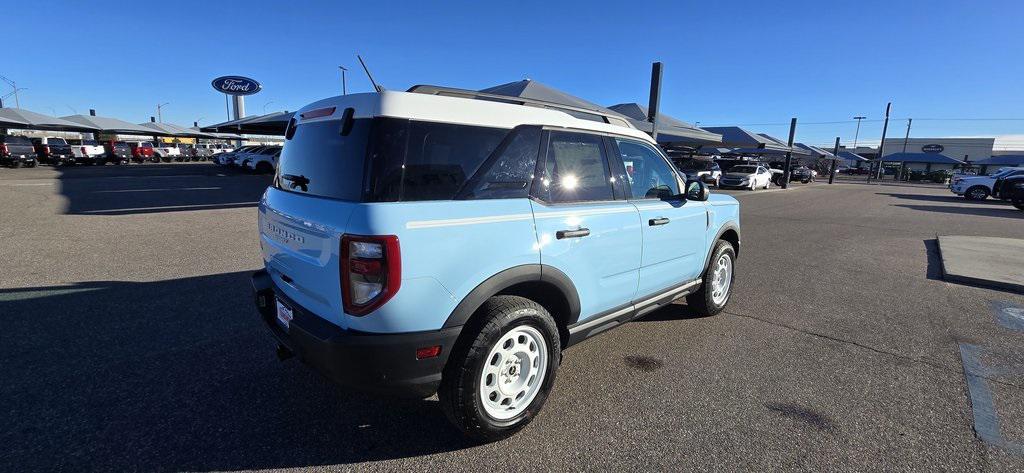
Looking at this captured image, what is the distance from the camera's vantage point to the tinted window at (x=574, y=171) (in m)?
2.93

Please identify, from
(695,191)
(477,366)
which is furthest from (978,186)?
(477,366)

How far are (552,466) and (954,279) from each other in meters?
7.10

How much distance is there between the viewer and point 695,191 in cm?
405

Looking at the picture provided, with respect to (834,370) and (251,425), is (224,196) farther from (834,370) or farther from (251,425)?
(834,370)

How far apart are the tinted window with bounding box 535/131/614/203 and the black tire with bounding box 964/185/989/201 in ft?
97.8

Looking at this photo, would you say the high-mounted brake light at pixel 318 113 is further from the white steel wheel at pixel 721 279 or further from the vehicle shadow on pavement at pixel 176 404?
the white steel wheel at pixel 721 279

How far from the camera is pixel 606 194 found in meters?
3.31

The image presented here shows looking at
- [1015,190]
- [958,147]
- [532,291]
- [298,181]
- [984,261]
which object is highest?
[958,147]

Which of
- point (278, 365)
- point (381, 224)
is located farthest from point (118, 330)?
point (381, 224)

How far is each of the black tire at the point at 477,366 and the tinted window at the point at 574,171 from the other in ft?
2.33

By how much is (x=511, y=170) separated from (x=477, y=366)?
43.7 inches

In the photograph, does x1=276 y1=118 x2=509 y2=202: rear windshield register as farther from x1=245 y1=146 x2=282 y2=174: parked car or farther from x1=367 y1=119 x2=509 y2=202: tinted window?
x1=245 y1=146 x2=282 y2=174: parked car

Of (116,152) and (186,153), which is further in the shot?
(186,153)

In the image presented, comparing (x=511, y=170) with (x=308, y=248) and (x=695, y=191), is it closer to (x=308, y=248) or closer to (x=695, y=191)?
(x=308, y=248)
